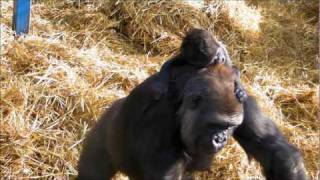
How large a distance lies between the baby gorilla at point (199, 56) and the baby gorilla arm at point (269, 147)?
22 centimetres

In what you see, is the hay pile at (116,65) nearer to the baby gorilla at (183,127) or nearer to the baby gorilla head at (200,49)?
the baby gorilla at (183,127)

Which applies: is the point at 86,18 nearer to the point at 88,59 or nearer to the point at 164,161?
the point at 88,59

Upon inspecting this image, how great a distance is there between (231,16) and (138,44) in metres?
0.84

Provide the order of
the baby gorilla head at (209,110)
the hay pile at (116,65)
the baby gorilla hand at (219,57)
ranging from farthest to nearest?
the hay pile at (116,65) < the baby gorilla hand at (219,57) < the baby gorilla head at (209,110)

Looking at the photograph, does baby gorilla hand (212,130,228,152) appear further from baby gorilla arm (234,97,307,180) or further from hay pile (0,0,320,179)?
hay pile (0,0,320,179)

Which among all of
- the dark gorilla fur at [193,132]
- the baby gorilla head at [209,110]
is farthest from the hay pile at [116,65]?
the baby gorilla head at [209,110]

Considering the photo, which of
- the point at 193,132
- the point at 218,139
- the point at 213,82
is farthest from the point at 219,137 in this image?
the point at 213,82

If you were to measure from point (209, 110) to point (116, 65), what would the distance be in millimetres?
2317

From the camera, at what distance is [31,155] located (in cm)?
464

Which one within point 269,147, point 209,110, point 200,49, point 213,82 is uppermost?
point 200,49

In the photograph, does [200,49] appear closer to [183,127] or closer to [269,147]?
[183,127]

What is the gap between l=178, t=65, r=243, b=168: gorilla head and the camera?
10.6 ft

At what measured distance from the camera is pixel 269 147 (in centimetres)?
352

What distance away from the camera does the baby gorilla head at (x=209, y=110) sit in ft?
10.6
